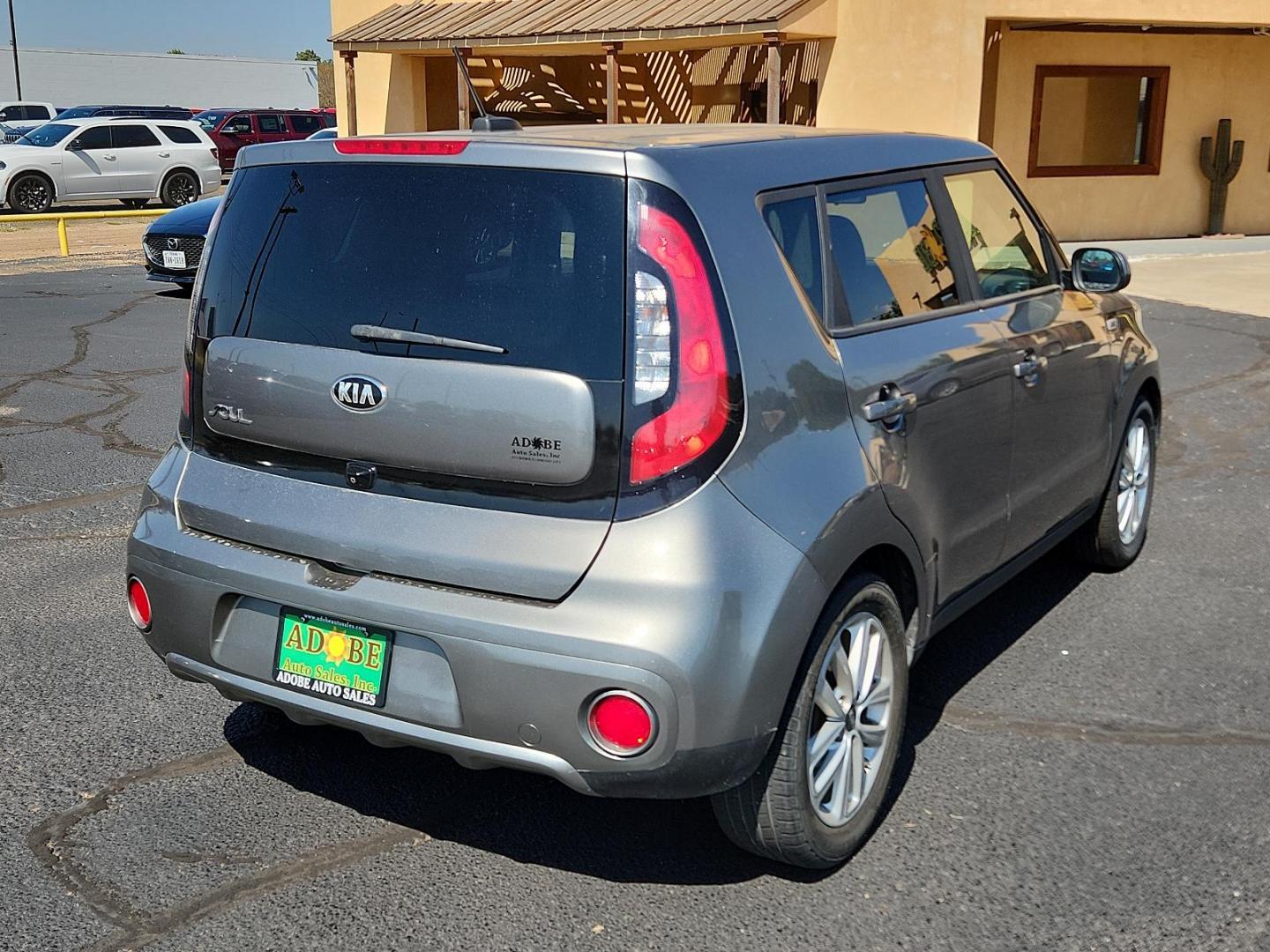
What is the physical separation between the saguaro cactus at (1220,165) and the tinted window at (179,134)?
17732 millimetres

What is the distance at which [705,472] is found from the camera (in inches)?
114

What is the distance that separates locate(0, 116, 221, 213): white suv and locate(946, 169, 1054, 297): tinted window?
23.2 meters

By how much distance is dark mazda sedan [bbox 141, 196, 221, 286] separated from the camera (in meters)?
13.0

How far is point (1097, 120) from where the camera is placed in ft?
65.6

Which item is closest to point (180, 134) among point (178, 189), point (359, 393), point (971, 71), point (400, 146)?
point (178, 189)

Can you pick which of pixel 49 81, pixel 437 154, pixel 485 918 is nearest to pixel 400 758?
pixel 485 918

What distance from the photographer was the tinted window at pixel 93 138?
24.9 metres

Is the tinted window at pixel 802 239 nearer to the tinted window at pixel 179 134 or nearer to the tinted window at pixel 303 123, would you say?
the tinted window at pixel 179 134

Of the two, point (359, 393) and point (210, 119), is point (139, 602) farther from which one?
point (210, 119)

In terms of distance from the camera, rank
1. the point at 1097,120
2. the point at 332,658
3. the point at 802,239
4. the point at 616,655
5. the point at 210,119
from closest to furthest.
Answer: the point at 616,655 → the point at 332,658 → the point at 802,239 → the point at 1097,120 → the point at 210,119

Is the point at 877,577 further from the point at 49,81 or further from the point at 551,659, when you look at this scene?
the point at 49,81

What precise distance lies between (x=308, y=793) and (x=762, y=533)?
1.60 metres

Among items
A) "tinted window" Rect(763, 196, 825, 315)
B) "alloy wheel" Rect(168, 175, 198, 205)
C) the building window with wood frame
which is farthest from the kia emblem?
"alloy wheel" Rect(168, 175, 198, 205)

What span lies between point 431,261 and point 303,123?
3519 cm
